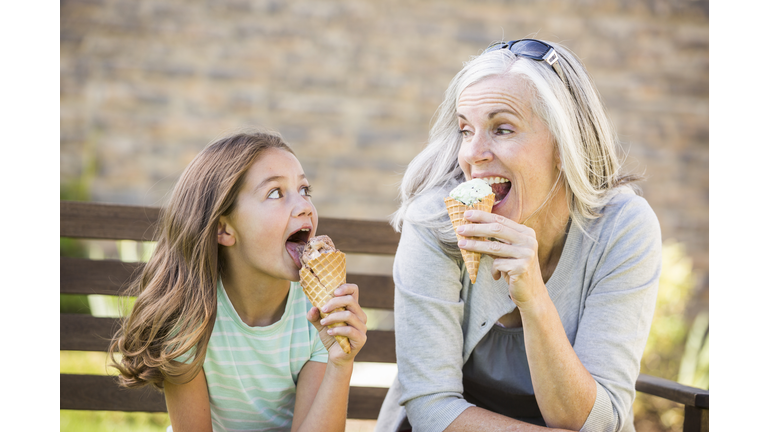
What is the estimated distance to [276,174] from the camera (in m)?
2.21

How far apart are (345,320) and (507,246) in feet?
1.90

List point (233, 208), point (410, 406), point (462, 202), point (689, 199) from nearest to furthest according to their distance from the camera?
point (462, 202)
point (410, 406)
point (233, 208)
point (689, 199)

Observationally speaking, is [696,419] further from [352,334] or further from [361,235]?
[361,235]

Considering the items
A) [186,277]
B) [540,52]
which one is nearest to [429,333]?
[186,277]

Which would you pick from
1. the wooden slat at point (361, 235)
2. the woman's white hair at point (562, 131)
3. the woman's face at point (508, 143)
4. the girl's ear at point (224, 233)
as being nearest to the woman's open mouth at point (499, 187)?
the woman's face at point (508, 143)

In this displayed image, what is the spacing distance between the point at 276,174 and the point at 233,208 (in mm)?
209

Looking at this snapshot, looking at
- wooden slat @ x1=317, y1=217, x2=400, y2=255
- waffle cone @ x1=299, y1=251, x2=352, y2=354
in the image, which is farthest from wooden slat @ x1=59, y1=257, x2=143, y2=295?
waffle cone @ x1=299, y1=251, x2=352, y2=354

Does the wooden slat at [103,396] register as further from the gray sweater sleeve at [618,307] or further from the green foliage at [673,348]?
the green foliage at [673,348]

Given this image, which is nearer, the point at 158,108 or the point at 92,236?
the point at 92,236

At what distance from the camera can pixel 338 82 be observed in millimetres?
4734

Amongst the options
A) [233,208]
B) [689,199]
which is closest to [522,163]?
[233,208]

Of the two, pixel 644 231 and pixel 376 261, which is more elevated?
pixel 644 231
